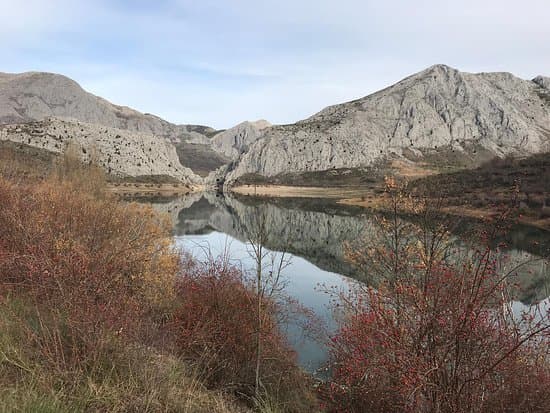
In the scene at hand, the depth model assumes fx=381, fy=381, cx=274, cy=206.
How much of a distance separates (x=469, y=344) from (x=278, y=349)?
407 inches

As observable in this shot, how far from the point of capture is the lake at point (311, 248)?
789 inches

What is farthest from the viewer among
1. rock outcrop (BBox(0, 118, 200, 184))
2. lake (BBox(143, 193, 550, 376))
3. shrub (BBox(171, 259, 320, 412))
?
rock outcrop (BBox(0, 118, 200, 184))

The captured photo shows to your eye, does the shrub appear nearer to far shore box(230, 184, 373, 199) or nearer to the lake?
the lake

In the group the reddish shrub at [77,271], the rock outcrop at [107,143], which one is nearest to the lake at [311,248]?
the reddish shrub at [77,271]

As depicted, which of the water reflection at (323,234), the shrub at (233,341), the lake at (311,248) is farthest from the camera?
the water reflection at (323,234)

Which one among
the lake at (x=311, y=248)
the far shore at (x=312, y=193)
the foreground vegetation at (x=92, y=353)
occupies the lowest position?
the lake at (x=311, y=248)

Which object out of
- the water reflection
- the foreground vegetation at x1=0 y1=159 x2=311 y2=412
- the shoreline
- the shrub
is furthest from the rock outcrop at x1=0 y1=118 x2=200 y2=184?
the foreground vegetation at x1=0 y1=159 x2=311 y2=412

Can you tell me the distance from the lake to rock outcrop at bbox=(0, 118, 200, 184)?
80413mm

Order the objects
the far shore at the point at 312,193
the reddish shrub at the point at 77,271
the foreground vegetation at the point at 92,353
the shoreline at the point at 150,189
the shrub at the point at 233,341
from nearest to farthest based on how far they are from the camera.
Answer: the foreground vegetation at the point at 92,353 → the reddish shrub at the point at 77,271 → the shrub at the point at 233,341 → the shoreline at the point at 150,189 → the far shore at the point at 312,193

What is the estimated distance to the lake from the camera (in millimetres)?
20047

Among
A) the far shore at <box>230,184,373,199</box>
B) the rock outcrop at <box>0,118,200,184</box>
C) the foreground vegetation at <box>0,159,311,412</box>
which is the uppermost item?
the rock outcrop at <box>0,118,200,184</box>

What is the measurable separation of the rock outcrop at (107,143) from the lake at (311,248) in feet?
264

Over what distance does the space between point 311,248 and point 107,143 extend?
138 meters

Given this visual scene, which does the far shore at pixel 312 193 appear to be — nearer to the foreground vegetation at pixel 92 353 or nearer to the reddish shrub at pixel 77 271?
the reddish shrub at pixel 77 271
